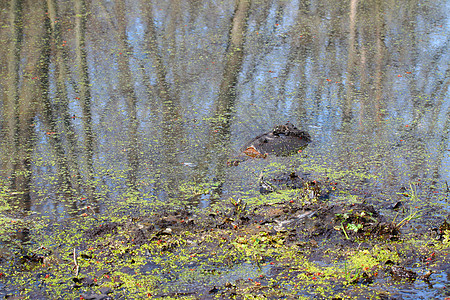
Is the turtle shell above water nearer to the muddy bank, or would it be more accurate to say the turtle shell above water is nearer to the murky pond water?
the murky pond water

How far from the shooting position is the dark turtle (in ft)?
15.3

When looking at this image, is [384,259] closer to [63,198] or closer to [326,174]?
[326,174]

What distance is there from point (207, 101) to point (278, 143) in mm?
1375

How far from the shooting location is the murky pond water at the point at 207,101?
13.3ft

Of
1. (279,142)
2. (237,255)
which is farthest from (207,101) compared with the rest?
(237,255)

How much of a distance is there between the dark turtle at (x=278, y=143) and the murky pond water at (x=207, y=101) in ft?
0.30

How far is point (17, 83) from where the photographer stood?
6137mm

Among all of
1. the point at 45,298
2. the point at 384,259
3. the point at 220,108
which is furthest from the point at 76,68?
the point at 384,259

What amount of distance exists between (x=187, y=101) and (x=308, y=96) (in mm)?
1491

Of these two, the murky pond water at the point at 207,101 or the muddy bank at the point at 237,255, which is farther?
the murky pond water at the point at 207,101

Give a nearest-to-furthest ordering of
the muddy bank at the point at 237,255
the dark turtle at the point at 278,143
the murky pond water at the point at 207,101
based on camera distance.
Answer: the muddy bank at the point at 237,255 → the murky pond water at the point at 207,101 → the dark turtle at the point at 278,143

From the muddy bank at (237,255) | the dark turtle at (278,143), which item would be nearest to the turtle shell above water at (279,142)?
the dark turtle at (278,143)

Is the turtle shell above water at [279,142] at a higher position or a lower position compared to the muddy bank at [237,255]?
higher

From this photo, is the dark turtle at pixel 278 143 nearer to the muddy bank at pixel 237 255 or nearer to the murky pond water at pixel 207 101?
the murky pond water at pixel 207 101
